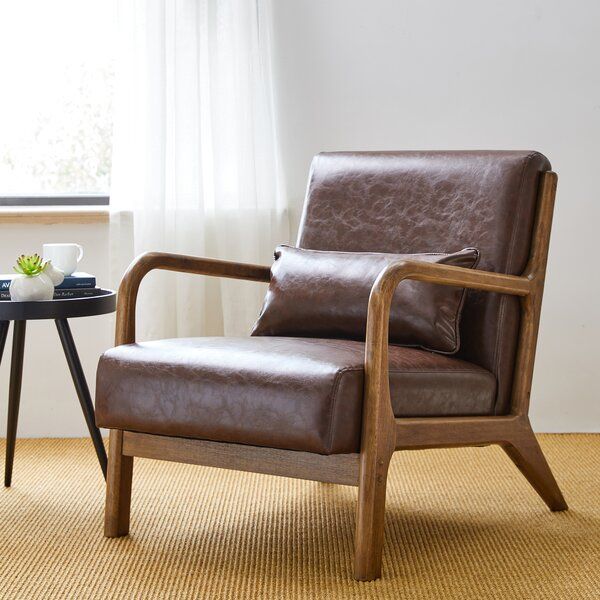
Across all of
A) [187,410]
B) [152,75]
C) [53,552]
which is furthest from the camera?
[152,75]

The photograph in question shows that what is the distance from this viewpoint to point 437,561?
5.24 feet

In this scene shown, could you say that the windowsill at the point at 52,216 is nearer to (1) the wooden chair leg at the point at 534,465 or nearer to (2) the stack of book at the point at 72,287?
(2) the stack of book at the point at 72,287

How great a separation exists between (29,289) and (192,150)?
0.84 metres

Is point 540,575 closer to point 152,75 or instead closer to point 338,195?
point 338,195

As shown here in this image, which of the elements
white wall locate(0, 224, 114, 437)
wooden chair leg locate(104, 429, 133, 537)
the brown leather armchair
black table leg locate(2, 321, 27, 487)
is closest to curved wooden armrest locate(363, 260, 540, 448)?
the brown leather armchair

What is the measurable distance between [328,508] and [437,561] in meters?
0.38

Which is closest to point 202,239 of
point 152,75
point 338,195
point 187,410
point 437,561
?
point 152,75

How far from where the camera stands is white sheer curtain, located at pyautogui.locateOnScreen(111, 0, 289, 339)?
2.56m

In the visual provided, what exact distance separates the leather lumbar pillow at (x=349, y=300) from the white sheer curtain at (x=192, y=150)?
26.6 inches

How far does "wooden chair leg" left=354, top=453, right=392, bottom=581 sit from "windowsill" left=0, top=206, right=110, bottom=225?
1.51 m

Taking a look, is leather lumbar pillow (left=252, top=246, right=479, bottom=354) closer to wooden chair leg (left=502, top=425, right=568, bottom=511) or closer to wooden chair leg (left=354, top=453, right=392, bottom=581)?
wooden chair leg (left=502, top=425, right=568, bottom=511)

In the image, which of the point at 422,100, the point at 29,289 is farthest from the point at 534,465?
the point at 422,100

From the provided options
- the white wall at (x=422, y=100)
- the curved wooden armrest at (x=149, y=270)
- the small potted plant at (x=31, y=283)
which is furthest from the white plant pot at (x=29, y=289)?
the white wall at (x=422, y=100)

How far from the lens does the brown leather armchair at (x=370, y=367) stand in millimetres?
1439
